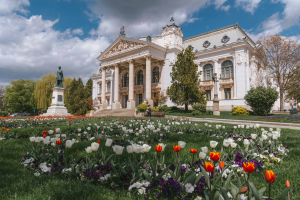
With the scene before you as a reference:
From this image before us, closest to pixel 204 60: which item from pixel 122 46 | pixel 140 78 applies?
pixel 140 78

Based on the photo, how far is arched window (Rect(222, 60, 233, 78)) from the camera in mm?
31531

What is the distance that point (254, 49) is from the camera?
31.0m

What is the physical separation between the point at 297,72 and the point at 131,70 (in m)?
30.1

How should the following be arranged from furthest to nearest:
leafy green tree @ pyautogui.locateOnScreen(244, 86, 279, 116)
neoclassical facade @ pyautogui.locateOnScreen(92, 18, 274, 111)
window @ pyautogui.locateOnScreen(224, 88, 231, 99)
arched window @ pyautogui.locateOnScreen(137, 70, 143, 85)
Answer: arched window @ pyautogui.locateOnScreen(137, 70, 143, 85) < window @ pyautogui.locateOnScreen(224, 88, 231, 99) < neoclassical facade @ pyautogui.locateOnScreen(92, 18, 274, 111) < leafy green tree @ pyautogui.locateOnScreen(244, 86, 279, 116)

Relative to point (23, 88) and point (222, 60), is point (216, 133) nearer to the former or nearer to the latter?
point (222, 60)

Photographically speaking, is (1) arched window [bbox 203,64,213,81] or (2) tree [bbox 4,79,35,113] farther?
(2) tree [bbox 4,79,35,113]

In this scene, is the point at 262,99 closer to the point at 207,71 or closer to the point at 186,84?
the point at 186,84

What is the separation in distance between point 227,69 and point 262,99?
1267 cm

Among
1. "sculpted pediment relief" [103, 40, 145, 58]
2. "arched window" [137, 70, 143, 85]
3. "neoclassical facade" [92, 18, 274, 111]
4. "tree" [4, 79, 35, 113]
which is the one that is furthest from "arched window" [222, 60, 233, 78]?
"tree" [4, 79, 35, 113]

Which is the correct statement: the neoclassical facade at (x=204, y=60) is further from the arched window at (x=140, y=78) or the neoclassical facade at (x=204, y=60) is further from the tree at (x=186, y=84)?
the tree at (x=186, y=84)

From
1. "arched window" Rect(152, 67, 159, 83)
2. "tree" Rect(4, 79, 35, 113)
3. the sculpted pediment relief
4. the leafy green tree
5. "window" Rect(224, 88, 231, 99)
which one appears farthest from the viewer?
"tree" Rect(4, 79, 35, 113)

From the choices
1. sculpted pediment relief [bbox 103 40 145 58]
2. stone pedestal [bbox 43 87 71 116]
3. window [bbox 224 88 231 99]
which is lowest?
stone pedestal [bbox 43 87 71 116]

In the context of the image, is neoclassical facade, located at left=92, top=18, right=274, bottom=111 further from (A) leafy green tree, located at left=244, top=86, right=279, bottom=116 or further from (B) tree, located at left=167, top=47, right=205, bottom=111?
(A) leafy green tree, located at left=244, top=86, right=279, bottom=116

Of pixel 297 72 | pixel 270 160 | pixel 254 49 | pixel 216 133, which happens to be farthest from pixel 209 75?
pixel 270 160
